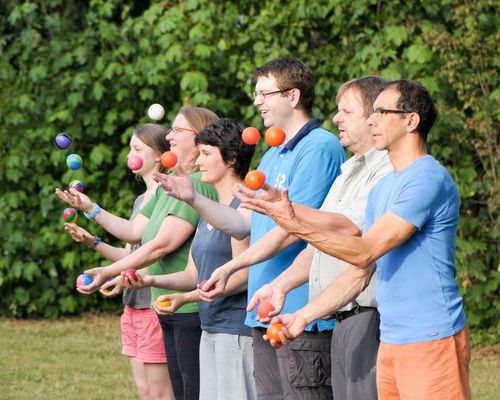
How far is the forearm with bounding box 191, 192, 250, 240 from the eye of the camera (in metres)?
4.42

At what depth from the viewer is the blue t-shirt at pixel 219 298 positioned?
4.68m

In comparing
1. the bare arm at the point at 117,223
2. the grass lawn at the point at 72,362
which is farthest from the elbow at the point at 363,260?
the grass lawn at the point at 72,362

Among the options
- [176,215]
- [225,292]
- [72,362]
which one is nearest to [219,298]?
[225,292]

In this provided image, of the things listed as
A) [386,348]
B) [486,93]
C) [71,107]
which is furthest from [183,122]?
[71,107]

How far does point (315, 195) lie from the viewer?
14.1ft

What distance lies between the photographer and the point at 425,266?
3484mm

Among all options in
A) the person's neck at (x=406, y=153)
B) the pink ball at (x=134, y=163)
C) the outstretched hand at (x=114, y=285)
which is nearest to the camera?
the person's neck at (x=406, y=153)

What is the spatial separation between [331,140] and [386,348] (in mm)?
1082

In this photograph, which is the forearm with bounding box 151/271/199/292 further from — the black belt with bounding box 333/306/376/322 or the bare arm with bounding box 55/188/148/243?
the black belt with bounding box 333/306/376/322

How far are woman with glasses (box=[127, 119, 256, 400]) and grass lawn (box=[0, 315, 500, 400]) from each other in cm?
270

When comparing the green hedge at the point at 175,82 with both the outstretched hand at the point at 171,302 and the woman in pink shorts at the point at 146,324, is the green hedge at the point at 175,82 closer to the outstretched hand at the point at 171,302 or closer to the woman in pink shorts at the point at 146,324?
the woman in pink shorts at the point at 146,324

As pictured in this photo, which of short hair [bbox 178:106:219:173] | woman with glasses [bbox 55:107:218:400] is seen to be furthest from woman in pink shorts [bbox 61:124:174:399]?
short hair [bbox 178:106:219:173]

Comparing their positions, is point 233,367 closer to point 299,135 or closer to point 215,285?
point 215,285

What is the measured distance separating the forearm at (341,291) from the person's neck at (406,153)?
15.6 inches
